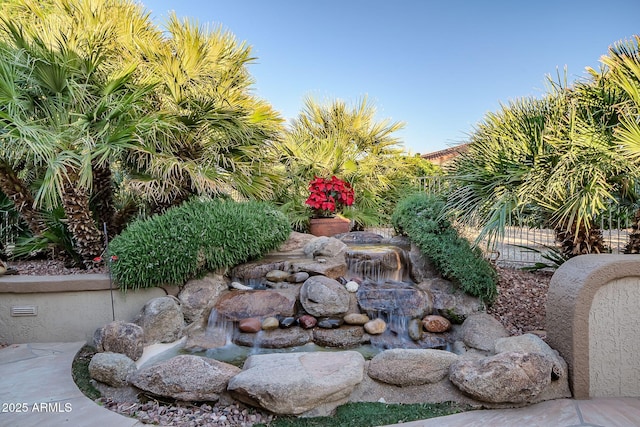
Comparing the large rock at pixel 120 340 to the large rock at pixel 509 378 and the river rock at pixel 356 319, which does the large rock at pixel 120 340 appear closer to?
the river rock at pixel 356 319

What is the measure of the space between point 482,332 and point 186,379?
9.95 ft

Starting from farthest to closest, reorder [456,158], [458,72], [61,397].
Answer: [458,72] < [456,158] < [61,397]

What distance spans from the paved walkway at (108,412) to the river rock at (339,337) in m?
1.55

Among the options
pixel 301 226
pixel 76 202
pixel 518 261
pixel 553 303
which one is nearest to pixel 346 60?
pixel 301 226

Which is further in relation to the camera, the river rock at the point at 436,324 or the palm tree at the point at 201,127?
the palm tree at the point at 201,127

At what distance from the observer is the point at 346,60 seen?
9906mm

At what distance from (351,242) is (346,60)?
5389mm

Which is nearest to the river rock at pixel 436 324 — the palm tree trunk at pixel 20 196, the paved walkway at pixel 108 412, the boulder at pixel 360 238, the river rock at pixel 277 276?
the paved walkway at pixel 108 412

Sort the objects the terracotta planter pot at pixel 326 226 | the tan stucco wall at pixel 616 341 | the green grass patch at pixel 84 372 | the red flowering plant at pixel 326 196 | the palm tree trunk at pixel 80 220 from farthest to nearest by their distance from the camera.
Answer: the terracotta planter pot at pixel 326 226 < the red flowering plant at pixel 326 196 < the palm tree trunk at pixel 80 220 < the green grass patch at pixel 84 372 < the tan stucco wall at pixel 616 341

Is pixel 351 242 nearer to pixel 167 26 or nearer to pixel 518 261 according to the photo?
pixel 518 261

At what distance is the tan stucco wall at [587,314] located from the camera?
293 centimetres

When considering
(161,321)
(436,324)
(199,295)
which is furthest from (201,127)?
(436,324)

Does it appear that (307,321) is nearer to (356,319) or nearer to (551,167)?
(356,319)

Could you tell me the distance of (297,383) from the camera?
2.85m
